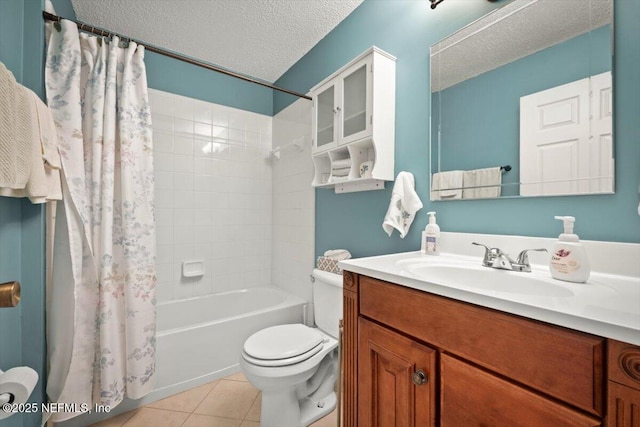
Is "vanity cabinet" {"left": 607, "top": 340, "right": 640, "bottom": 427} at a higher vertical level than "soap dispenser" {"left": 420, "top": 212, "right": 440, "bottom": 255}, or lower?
lower

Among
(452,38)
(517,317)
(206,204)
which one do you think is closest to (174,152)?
(206,204)

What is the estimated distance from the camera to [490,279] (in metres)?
0.86

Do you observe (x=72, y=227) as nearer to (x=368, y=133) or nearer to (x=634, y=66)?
(x=368, y=133)

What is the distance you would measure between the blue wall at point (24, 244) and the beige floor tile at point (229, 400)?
748 millimetres

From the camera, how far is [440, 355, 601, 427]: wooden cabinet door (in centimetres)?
49

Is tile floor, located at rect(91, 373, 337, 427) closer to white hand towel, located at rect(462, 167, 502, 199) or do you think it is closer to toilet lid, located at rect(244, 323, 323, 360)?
toilet lid, located at rect(244, 323, 323, 360)

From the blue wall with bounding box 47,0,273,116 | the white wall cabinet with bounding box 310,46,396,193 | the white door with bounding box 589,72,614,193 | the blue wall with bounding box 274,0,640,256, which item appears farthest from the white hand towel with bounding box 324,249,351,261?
the blue wall with bounding box 47,0,273,116

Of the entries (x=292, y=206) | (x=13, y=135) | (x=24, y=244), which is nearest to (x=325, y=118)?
(x=292, y=206)

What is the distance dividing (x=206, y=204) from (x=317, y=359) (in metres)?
1.67

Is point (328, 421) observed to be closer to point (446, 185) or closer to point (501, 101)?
point (446, 185)

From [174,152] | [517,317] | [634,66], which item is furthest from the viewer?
[174,152]

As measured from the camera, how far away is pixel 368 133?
1365 millimetres

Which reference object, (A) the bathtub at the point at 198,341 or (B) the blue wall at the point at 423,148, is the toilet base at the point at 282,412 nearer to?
(A) the bathtub at the point at 198,341

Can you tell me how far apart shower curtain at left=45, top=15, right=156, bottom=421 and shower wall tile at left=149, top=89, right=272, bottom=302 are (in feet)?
2.42
